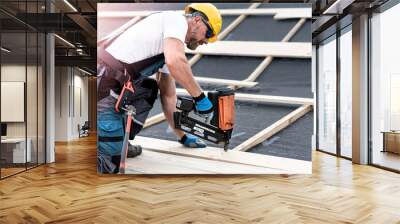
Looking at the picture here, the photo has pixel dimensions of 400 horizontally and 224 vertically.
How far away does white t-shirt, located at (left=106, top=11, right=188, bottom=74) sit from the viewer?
603 cm

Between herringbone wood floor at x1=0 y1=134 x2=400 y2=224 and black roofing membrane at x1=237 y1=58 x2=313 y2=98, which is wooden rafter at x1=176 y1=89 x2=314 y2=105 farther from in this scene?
herringbone wood floor at x1=0 y1=134 x2=400 y2=224

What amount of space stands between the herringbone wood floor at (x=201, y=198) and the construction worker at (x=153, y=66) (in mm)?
842

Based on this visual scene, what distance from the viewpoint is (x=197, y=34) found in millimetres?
6102

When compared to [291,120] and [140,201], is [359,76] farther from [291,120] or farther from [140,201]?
[140,201]

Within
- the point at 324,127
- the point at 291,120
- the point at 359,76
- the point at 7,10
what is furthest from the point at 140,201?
the point at 324,127

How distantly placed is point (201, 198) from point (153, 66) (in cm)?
226

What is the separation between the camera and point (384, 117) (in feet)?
23.1

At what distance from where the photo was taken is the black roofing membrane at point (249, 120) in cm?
622

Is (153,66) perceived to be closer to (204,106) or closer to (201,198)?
(204,106)

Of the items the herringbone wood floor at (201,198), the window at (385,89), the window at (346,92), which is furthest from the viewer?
the window at (346,92)

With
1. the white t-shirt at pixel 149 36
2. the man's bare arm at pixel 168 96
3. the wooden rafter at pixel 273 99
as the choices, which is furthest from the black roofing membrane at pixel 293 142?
the white t-shirt at pixel 149 36

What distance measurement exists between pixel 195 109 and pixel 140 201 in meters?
1.93

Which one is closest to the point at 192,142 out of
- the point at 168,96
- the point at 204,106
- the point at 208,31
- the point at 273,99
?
the point at 204,106

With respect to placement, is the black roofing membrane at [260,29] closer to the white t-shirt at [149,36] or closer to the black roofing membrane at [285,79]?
the black roofing membrane at [285,79]
